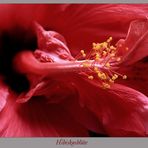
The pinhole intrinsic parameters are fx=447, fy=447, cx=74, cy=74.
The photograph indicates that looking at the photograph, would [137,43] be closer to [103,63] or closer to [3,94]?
[103,63]

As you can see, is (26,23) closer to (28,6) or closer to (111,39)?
(28,6)

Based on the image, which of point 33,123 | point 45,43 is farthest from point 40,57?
point 33,123

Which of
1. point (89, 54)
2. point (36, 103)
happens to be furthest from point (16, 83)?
point (89, 54)

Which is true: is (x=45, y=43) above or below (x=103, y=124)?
above

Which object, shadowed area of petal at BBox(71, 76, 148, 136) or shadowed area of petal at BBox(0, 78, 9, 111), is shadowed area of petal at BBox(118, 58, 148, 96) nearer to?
shadowed area of petal at BBox(71, 76, 148, 136)

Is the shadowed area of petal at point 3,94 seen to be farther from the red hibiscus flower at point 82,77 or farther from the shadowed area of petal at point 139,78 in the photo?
the shadowed area of petal at point 139,78

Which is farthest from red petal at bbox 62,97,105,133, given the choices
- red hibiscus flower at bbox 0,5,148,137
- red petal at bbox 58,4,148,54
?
red petal at bbox 58,4,148,54

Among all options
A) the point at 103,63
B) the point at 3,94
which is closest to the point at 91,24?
the point at 103,63
